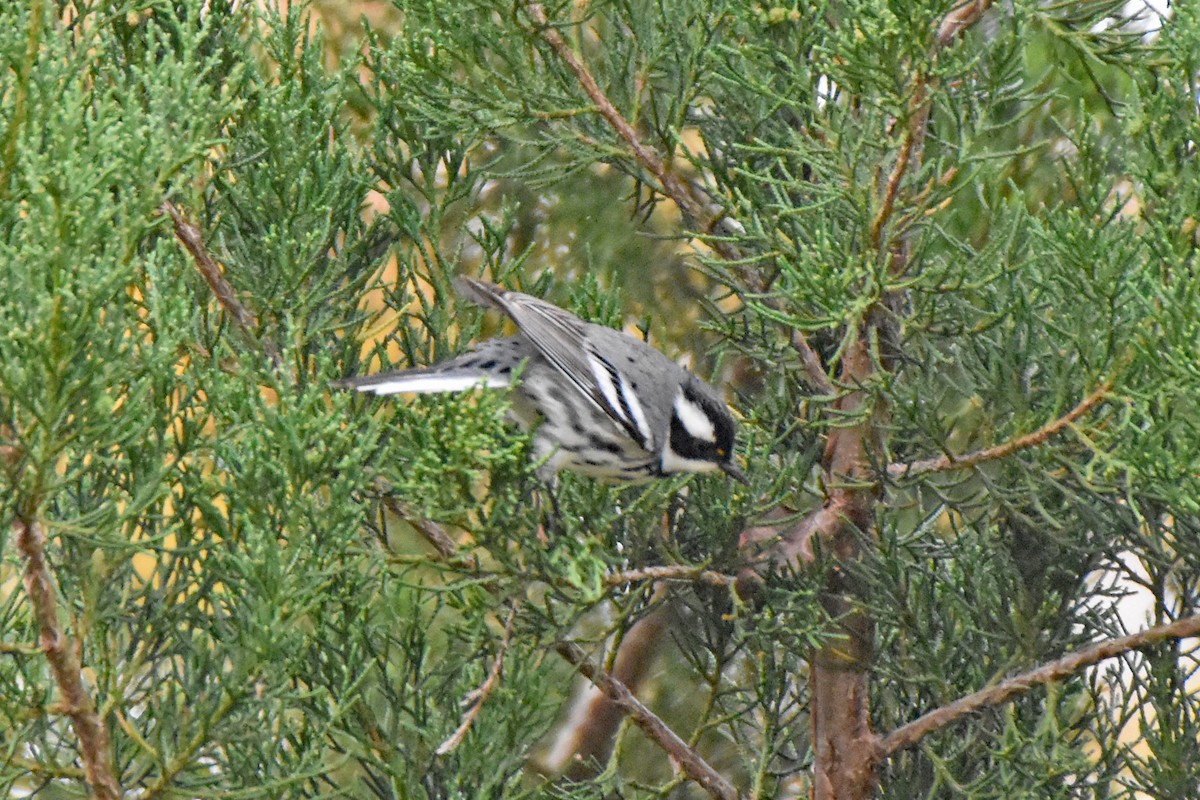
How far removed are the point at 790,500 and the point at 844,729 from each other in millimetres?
427

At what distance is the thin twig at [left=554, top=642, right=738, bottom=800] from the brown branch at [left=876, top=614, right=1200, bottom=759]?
30cm

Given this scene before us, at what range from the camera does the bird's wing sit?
2869mm

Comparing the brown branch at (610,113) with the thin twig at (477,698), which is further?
the brown branch at (610,113)

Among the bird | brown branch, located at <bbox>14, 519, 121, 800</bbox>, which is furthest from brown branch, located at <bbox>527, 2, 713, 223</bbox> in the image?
brown branch, located at <bbox>14, 519, 121, 800</bbox>

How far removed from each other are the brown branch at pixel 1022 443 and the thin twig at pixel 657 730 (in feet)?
2.07

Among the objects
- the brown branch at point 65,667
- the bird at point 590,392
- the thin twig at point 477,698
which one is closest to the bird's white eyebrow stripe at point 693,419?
the bird at point 590,392

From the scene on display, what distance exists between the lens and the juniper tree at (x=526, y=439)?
1.89 meters

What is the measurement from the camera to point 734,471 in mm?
2645

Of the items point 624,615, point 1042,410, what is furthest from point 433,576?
point 1042,410

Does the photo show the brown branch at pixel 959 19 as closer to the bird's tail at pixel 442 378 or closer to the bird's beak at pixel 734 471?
the bird's beak at pixel 734 471

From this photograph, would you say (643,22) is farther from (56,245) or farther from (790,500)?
(56,245)

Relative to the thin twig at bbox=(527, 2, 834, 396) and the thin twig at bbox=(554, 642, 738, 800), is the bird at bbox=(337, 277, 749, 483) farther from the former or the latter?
the thin twig at bbox=(554, 642, 738, 800)

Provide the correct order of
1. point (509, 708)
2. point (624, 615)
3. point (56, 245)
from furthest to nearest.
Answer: point (624, 615), point (509, 708), point (56, 245)

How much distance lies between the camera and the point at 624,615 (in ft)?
7.80
